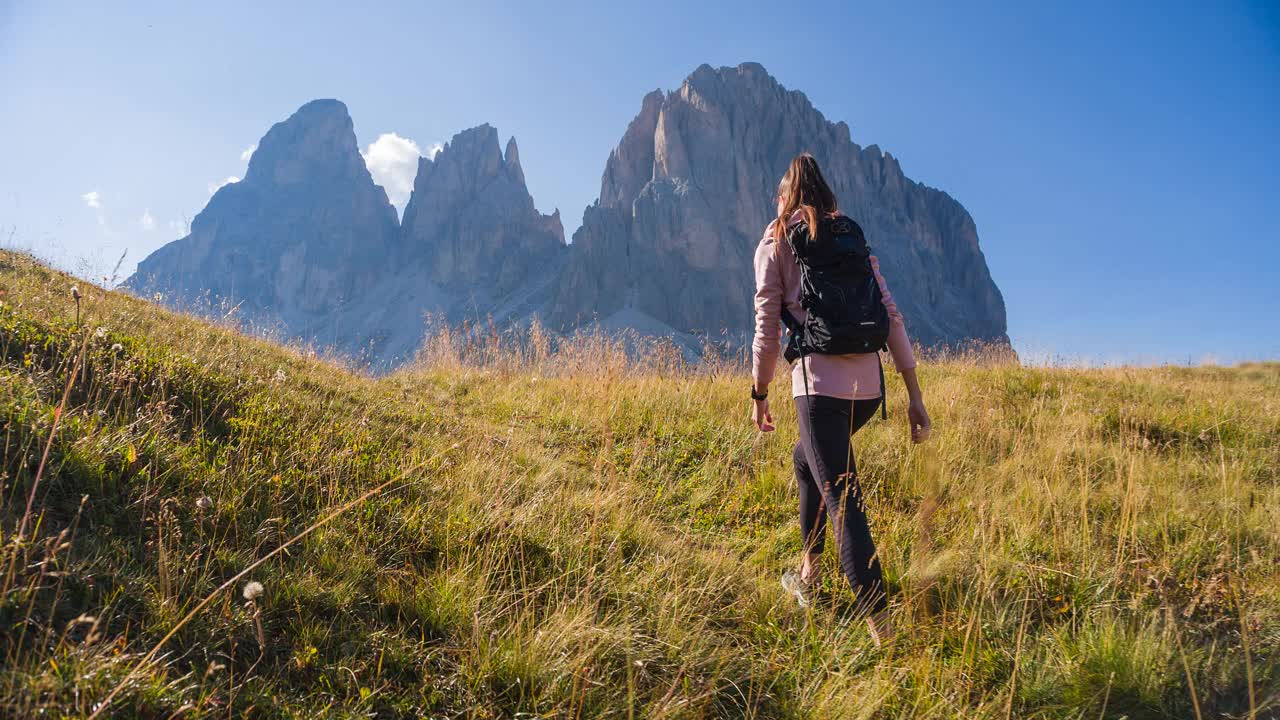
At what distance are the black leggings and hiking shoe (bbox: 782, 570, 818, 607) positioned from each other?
18 cm

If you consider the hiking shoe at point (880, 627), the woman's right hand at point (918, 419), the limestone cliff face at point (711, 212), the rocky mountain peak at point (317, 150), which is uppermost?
the rocky mountain peak at point (317, 150)

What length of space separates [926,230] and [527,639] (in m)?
152

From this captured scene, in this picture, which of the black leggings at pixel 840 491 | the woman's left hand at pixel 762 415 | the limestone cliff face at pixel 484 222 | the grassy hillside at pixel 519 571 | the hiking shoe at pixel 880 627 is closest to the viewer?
the grassy hillside at pixel 519 571

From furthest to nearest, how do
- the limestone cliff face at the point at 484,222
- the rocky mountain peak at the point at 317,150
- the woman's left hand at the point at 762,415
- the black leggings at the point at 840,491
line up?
the rocky mountain peak at the point at 317,150 < the limestone cliff face at the point at 484,222 < the woman's left hand at the point at 762,415 < the black leggings at the point at 840,491

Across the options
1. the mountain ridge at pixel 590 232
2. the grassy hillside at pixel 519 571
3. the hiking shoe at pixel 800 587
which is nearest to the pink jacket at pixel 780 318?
the grassy hillside at pixel 519 571

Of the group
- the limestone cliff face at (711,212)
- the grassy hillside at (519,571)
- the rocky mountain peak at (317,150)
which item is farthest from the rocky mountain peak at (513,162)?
the grassy hillside at (519,571)

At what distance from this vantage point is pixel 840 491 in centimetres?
265

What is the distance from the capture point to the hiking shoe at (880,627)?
237 cm

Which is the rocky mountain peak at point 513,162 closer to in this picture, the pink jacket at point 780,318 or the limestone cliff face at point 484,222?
the limestone cliff face at point 484,222

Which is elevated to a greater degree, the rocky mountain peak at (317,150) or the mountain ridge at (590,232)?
the rocky mountain peak at (317,150)

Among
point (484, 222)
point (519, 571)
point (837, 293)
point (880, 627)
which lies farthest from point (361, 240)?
point (880, 627)

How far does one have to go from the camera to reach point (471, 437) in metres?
4.52

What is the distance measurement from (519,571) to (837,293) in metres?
2.14

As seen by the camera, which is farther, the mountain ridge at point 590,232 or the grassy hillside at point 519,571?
the mountain ridge at point 590,232
